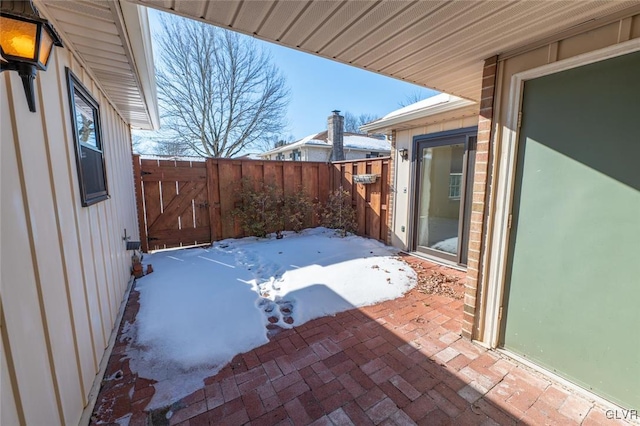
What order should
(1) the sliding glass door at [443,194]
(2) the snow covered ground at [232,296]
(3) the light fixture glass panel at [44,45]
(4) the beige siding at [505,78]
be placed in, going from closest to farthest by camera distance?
(3) the light fixture glass panel at [44,45], (4) the beige siding at [505,78], (2) the snow covered ground at [232,296], (1) the sliding glass door at [443,194]

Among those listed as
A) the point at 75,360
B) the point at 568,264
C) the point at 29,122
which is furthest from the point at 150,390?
the point at 568,264

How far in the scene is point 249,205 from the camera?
5.86 meters

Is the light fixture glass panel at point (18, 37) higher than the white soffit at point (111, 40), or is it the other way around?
the white soffit at point (111, 40)

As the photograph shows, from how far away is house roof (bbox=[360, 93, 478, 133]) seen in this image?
3.64 meters

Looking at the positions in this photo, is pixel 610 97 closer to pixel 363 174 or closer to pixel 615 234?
pixel 615 234

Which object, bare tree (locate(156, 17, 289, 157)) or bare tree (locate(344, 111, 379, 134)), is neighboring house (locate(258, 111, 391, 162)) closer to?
bare tree (locate(156, 17, 289, 157))

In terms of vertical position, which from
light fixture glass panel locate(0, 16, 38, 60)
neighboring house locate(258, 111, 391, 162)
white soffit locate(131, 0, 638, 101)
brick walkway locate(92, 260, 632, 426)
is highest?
neighboring house locate(258, 111, 391, 162)

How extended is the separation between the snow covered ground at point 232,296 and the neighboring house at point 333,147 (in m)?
6.99

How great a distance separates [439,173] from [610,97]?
9.88 ft

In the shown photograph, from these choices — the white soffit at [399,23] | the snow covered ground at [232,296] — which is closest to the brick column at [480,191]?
the white soffit at [399,23]

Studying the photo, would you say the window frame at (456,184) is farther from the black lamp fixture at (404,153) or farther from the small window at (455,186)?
the black lamp fixture at (404,153)

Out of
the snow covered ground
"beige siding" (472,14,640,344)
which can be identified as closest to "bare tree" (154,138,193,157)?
the snow covered ground

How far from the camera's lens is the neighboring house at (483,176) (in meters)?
1.30

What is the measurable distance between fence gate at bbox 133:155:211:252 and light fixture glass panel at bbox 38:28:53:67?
4109mm
